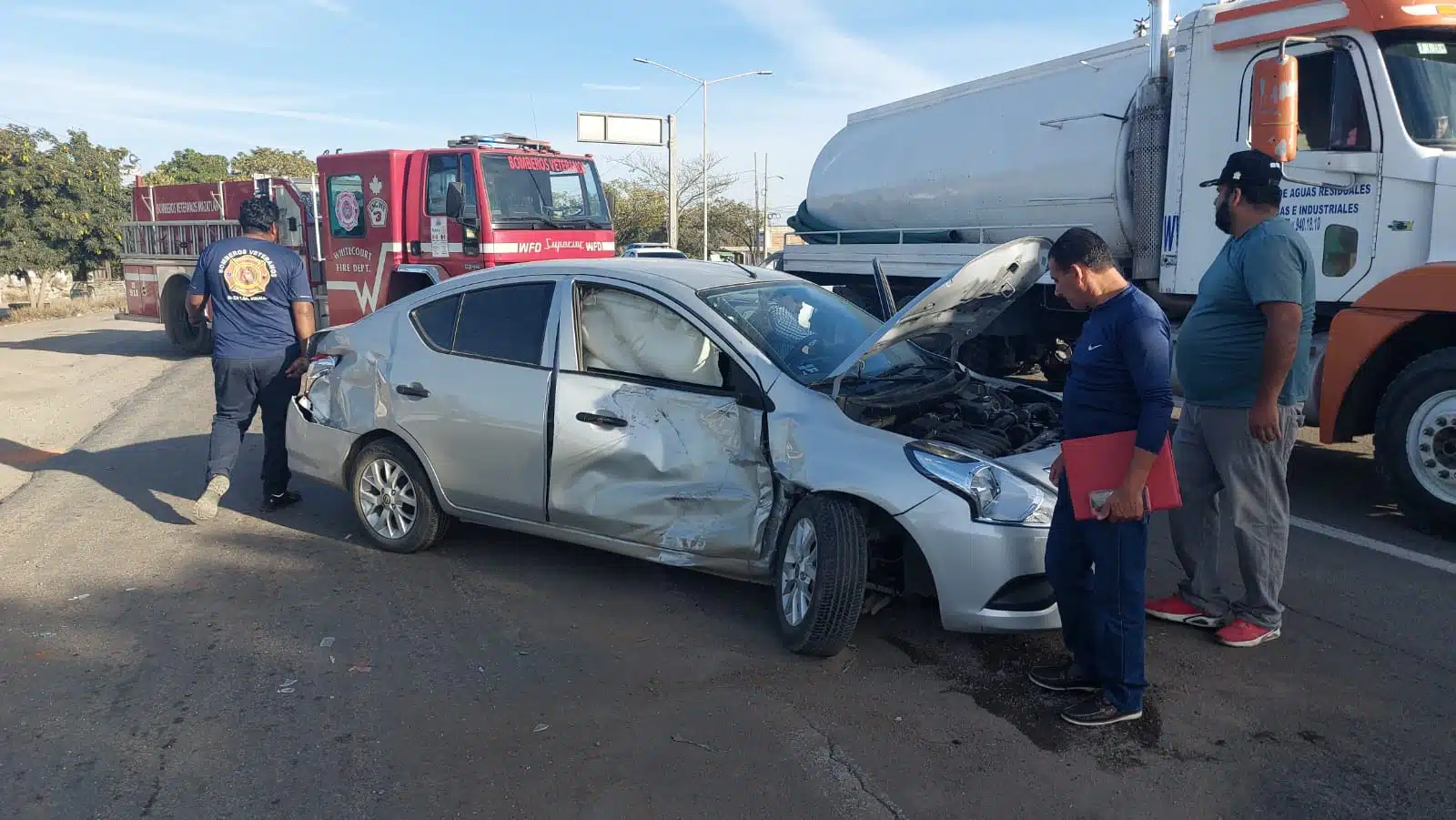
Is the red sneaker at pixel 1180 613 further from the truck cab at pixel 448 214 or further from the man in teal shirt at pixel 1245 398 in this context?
the truck cab at pixel 448 214

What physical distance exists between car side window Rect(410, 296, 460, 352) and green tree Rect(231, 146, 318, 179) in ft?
136

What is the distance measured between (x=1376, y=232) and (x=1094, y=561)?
4.02m

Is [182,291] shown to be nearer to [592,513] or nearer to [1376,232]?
[592,513]

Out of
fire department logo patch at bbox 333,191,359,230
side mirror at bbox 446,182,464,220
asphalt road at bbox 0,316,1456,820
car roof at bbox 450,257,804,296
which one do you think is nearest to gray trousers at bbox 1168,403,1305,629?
asphalt road at bbox 0,316,1456,820

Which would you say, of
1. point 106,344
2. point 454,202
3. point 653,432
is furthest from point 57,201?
point 653,432

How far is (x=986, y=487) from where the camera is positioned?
3.97 m

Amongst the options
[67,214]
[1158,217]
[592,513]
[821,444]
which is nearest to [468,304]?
[592,513]

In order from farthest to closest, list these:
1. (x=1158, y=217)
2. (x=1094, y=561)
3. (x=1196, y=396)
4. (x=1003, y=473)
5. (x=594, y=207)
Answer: (x=594, y=207)
(x=1158, y=217)
(x=1196, y=396)
(x=1003, y=473)
(x=1094, y=561)

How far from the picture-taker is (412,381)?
17.9ft

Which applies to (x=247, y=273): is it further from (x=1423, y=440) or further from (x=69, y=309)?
(x=69, y=309)

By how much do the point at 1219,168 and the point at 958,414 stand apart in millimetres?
3813

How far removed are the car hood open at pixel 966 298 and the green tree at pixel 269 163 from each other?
43293 millimetres

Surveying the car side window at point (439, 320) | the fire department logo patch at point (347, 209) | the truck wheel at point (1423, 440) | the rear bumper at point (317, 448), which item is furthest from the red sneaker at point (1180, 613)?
the fire department logo patch at point (347, 209)

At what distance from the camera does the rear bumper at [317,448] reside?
5738mm
